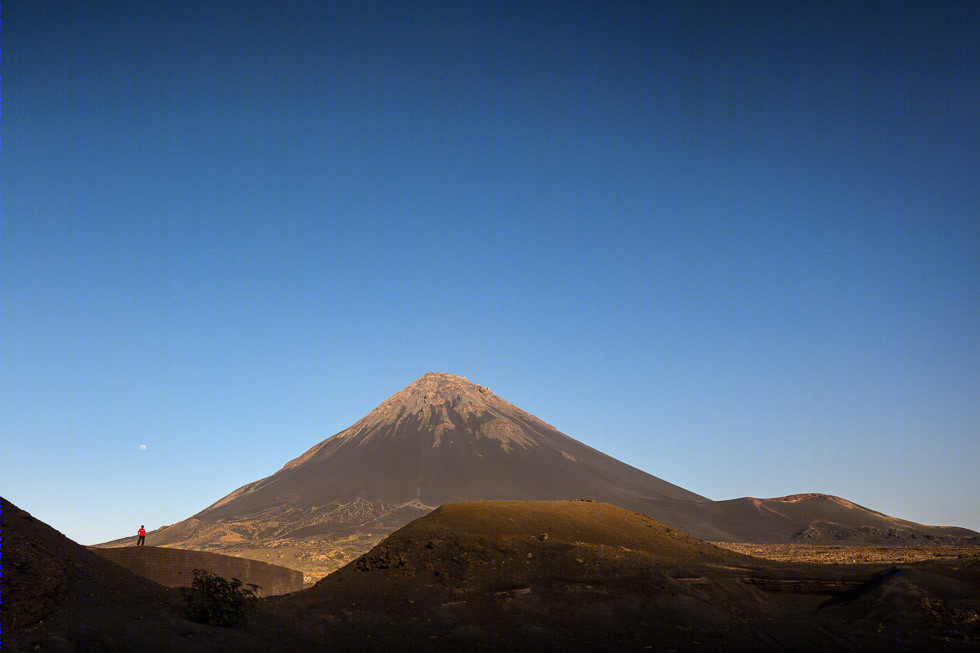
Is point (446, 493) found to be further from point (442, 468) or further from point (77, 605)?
point (77, 605)

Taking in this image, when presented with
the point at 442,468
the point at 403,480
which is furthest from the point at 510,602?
the point at 442,468

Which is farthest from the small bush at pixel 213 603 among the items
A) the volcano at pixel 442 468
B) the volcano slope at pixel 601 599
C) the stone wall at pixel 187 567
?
the volcano at pixel 442 468

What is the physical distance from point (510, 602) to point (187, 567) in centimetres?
1798

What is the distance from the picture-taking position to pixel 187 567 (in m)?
34.6

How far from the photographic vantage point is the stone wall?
31.9 meters

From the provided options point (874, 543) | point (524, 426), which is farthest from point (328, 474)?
point (874, 543)

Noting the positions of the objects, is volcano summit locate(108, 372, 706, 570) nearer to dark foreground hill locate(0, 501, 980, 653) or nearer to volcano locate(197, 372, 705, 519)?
volcano locate(197, 372, 705, 519)

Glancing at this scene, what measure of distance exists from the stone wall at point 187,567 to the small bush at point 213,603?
39.2ft

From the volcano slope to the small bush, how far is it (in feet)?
9.46

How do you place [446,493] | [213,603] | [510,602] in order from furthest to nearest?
[446,493] → [510,602] → [213,603]

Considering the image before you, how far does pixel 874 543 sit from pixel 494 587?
332ft

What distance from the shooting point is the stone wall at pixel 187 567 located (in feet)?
105

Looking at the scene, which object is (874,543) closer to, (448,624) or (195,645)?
(448,624)

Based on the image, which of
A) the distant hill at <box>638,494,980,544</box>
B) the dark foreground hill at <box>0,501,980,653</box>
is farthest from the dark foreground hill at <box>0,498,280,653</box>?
the distant hill at <box>638,494,980,544</box>
